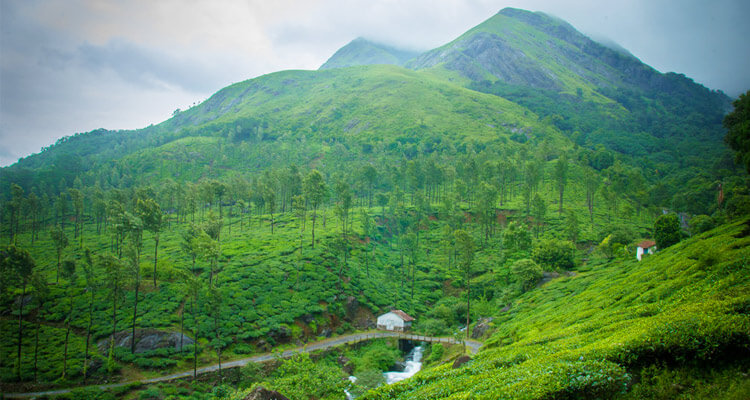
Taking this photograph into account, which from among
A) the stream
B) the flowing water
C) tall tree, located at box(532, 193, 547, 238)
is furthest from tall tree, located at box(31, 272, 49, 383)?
tall tree, located at box(532, 193, 547, 238)

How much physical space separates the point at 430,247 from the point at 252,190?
58488mm

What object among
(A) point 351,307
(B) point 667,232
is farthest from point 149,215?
(B) point 667,232

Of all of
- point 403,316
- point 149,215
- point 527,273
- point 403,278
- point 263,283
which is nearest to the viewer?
point 149,215

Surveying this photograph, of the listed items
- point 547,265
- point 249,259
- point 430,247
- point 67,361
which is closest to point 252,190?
point 249,259

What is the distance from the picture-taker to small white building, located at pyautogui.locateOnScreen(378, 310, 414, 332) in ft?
233

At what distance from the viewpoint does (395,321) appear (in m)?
71.4

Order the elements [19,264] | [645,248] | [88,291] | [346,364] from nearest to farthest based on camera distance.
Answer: [19,264] < [346,364] < [88,291] < [645,248]

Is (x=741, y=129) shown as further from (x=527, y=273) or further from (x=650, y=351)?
(x=650, y=351)

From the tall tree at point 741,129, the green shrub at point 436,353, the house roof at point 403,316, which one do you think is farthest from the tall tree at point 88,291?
the tall tree at point 741,129

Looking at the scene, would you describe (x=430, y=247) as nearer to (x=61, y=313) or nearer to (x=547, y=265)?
(x=547, y=265)

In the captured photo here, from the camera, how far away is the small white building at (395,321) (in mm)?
71000

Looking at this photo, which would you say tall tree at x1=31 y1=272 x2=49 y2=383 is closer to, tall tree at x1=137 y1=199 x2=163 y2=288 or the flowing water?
tall tree at x1=137 y1=199 x2=163 y2=288

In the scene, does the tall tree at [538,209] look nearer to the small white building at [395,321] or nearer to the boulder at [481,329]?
the boulder at [481,329]

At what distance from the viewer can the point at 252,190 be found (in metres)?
118
